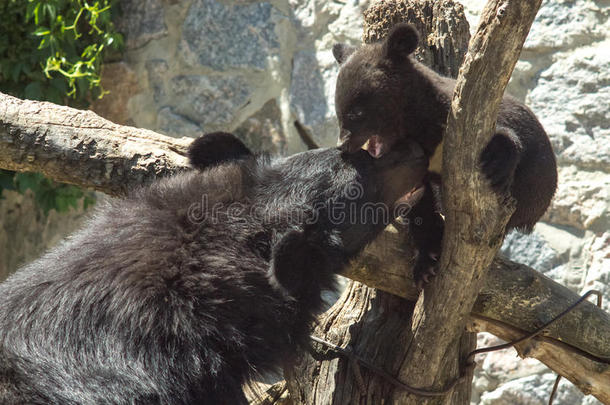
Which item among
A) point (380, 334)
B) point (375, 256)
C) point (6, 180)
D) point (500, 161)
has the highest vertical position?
point (500, 161)

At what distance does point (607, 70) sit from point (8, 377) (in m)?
3.62

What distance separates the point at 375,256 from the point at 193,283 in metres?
0.73

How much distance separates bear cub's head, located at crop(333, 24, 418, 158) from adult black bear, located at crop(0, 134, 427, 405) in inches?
11.6

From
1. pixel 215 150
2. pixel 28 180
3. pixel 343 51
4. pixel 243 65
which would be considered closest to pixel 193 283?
pixel 215 150

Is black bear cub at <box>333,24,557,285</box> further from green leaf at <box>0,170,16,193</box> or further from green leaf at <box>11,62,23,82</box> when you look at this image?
green leaf at <box>0,170,16,193</box>

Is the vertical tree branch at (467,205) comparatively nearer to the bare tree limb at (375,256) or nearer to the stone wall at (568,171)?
the bare tree limb at (375,256)

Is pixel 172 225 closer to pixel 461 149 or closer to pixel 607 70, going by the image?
pixel 461 149

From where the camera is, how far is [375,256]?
114 inches

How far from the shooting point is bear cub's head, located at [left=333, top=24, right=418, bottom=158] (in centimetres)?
319

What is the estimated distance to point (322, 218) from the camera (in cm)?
277

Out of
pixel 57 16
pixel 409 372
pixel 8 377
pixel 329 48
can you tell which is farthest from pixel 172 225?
pixel 57 16

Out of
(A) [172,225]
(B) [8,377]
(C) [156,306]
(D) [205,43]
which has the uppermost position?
(D) [205,43]

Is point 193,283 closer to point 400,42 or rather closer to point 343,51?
point 400,42

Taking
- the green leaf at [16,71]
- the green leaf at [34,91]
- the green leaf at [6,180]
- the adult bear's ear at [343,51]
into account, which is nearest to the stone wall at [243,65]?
the green leaf at [34,91]
